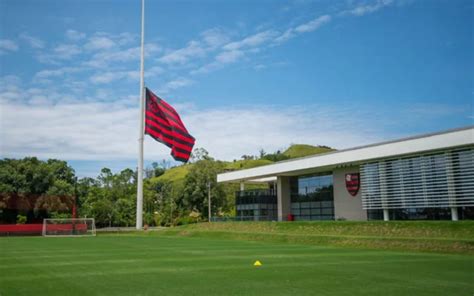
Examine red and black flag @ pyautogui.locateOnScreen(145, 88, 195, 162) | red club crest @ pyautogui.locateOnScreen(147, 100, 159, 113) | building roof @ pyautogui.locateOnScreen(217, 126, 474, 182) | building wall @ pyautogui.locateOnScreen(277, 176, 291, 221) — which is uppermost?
red club crest @ pyautogui.locateOnScreen(147, 100, 159, 113)

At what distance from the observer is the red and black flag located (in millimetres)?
46531

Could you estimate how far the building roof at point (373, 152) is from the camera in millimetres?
29913

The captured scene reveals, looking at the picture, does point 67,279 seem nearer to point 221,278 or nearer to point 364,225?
point 221,278

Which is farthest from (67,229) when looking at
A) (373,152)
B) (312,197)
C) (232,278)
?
(232,278)

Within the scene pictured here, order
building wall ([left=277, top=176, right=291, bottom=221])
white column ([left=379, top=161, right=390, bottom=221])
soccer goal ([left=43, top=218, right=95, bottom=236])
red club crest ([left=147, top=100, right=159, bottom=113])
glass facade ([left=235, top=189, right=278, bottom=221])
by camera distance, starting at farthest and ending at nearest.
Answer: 1. glass facade ([left=235, top=189, right=278, bottom=221])
2. building wall ([left=277, top=176, right=291, bottom=221])
3. soccer goal ([left=43, top=218, right=95, bottom=236])
4. red club crest ([left=147, top=100, right=159, bottom=113])
5. white column ([left=379, top=161, right=390, bottom=221])

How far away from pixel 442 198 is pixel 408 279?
72.1ft

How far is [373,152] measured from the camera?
36.1 metres

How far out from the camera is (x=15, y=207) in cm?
5412

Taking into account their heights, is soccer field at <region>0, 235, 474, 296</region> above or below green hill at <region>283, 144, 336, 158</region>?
below

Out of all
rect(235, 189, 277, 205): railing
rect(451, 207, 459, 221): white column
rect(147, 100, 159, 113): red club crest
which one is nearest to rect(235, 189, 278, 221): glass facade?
rect(235, 189, 277, 205): railing

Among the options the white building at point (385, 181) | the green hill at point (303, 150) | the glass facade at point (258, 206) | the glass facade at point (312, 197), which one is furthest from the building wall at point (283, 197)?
the green hill at point (303, 150)

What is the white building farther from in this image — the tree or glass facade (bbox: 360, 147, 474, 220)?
the tree

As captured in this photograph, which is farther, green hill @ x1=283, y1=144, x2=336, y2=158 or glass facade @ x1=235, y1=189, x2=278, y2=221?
green hill @ x1=283, y1=144, x2=336, y2=158

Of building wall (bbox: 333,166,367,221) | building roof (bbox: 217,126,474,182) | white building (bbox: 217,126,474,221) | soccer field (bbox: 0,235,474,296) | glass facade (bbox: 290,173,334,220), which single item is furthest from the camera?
glass facade (bbox: 290,173,334,220)
